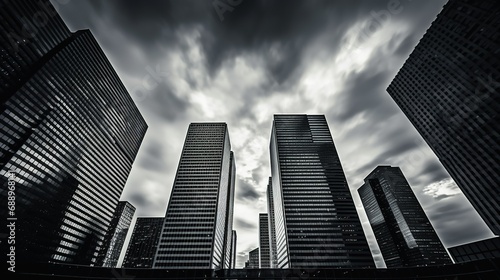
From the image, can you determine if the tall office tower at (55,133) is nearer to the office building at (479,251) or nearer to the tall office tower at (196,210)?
the tall office tower at (196,210)

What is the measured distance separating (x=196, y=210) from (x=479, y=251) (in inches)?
4907

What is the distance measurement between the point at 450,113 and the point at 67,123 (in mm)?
166683

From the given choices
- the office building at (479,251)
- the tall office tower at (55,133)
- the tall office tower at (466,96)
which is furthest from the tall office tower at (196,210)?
the tall office tower at (466,96)

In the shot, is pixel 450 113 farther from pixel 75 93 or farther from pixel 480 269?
pixel 75 93

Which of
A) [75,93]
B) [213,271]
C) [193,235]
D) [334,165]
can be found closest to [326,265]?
[334,165]

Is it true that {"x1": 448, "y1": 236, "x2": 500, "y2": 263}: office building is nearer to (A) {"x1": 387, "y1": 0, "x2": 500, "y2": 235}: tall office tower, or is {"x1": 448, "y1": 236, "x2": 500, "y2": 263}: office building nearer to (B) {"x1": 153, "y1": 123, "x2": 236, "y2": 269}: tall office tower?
(A) {"x1": 387, "y1": 0, "x2": 500, "y2": 235}: tall office tower

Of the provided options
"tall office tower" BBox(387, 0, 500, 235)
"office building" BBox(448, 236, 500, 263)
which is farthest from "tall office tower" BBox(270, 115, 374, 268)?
"office building" BBox(448, 236, 500, 263)

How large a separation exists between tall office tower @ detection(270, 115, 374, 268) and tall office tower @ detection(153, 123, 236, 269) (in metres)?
44.8

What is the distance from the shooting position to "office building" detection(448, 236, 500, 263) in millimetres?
36875

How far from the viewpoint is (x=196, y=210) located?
12925 cm

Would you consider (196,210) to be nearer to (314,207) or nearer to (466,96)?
(314,207)

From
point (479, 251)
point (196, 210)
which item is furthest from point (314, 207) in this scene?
point (479, 251)

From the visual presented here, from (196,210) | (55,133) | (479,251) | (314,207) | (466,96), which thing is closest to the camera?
(479,251)

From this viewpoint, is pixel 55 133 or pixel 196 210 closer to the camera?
pixel 55 133
